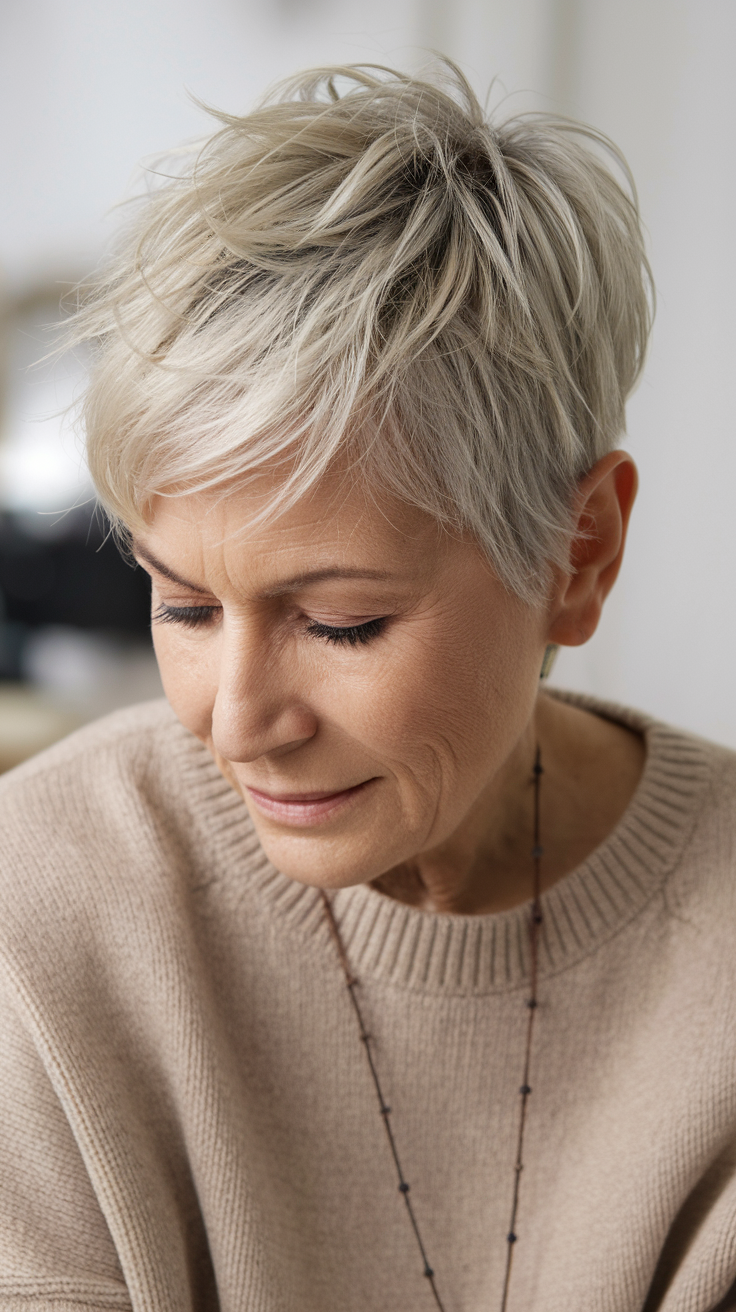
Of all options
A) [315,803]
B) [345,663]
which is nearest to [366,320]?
[345,663]

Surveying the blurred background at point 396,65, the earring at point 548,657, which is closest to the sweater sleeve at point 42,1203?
the earring at point 548,657

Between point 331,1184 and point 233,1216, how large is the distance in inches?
5.0

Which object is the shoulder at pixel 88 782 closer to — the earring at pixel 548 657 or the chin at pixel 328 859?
the chin at pixel 328 859

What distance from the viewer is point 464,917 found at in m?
1.13

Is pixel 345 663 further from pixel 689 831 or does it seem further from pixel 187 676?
pixel 689 831

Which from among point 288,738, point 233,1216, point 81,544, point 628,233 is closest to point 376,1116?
point 233,1216

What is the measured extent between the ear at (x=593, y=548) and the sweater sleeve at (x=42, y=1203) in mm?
596

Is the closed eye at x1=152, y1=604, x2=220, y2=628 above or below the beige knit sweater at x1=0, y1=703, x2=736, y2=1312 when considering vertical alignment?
above

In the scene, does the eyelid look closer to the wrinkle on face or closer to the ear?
the wrinkle on face

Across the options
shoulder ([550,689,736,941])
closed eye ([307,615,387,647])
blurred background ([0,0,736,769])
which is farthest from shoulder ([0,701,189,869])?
blurred background ([0,0,736,769])

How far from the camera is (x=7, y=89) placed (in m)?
3.33

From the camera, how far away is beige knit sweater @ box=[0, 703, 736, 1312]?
97cm

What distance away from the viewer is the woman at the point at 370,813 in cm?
80

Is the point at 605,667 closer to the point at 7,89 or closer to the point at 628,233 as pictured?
the point at 628,233
